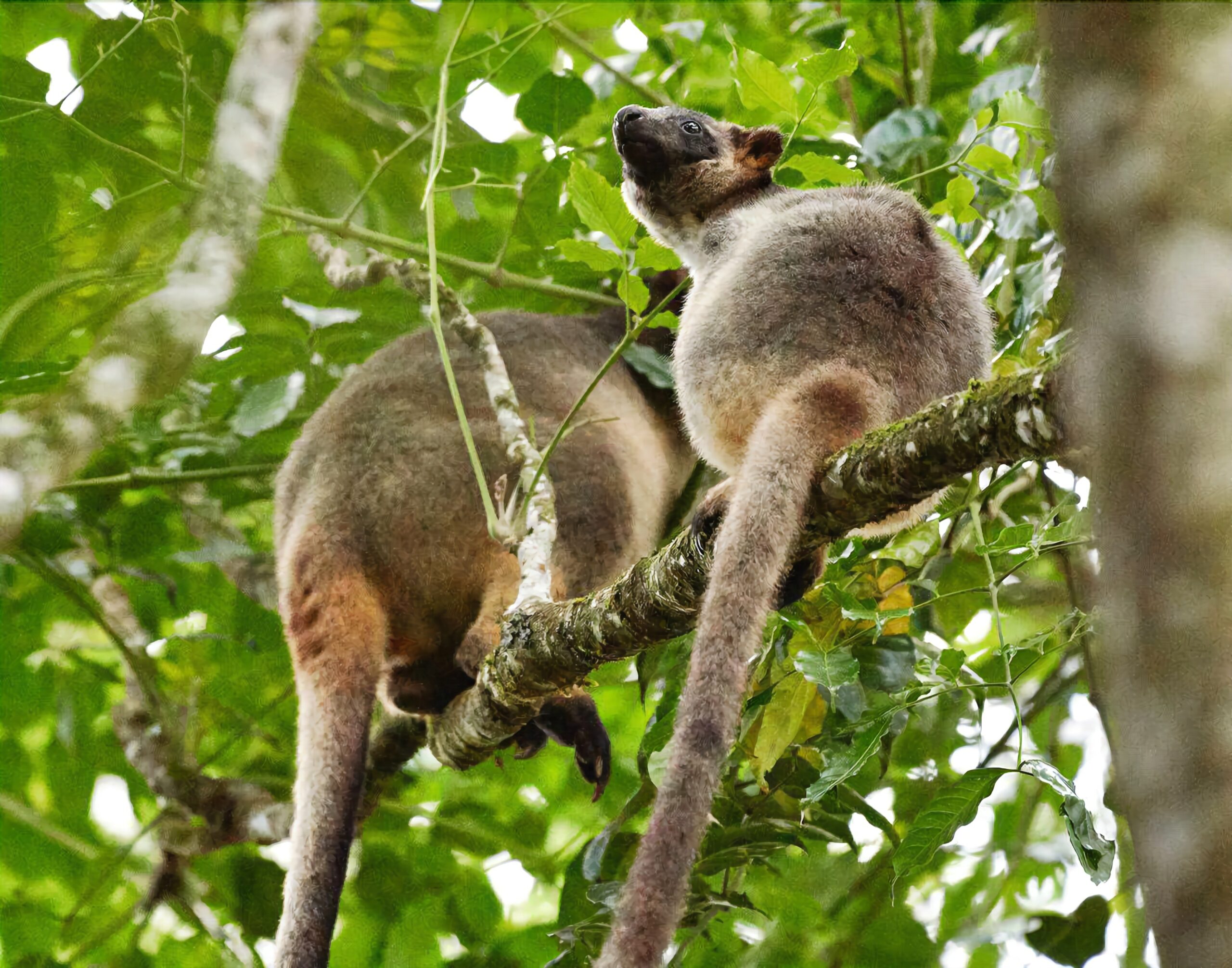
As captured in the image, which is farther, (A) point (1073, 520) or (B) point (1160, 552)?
(A) point (1073, 520)

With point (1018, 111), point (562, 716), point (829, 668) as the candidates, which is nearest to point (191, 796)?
point (562, 716)

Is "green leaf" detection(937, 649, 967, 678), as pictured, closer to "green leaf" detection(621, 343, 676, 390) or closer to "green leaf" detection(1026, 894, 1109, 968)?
"green leaf" detection(1026, 894, 1109, 968)

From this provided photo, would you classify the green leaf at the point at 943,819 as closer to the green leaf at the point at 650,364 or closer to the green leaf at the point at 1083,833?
the green leaf at the point at 1083,833

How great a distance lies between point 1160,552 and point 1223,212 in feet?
0.83

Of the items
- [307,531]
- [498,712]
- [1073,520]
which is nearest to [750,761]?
[498,712]

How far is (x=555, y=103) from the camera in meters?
5.02

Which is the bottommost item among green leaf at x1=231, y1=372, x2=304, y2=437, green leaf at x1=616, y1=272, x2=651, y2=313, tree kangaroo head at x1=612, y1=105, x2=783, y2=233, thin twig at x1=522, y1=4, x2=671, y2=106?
green leaf at x1=231, y1=372, x2=304, y2=437

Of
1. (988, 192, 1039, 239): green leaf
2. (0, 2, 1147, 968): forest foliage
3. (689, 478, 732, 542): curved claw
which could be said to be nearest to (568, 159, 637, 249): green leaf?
(0, 2, 1147, 968): forest foliage

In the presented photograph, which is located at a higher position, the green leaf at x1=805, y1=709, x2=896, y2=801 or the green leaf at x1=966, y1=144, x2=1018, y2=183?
the green leaf at x1=966, y1=144, x2=1018, y2=183

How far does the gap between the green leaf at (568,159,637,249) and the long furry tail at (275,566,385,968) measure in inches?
66.1

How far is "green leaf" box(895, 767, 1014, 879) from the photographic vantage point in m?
3.12

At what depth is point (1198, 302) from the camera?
93 centimetres

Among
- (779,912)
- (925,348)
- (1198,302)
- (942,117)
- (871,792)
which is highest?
(942,117)

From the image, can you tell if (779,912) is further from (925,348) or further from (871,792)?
(925,348)
